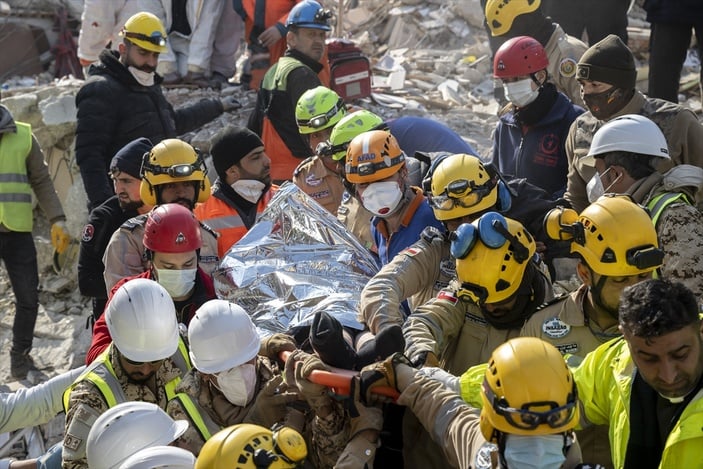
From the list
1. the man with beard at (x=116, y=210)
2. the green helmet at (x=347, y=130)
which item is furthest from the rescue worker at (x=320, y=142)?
the man with beard at (x=116, y=210)

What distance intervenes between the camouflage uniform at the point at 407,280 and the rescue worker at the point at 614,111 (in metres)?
1.12

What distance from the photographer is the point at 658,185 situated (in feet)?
16.3

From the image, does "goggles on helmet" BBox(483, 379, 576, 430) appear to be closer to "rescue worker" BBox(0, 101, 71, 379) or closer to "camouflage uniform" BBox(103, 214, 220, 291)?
"camouflage uniform" BBox(103, 214, 220, 291)

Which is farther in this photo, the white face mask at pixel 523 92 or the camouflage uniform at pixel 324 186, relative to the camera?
the camouflage uniform at pixel 324 186

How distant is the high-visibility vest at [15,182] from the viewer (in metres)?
8.12

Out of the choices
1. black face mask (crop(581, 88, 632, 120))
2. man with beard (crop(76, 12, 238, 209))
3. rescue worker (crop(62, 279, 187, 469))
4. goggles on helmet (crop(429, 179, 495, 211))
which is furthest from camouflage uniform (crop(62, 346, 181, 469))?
man with beard (crop(76, 12, 238, 209))

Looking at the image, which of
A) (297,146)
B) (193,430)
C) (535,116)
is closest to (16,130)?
(297,146)

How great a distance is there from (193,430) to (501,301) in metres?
1.42

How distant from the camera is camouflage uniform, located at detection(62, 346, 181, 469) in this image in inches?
165

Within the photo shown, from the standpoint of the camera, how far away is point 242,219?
6418mm

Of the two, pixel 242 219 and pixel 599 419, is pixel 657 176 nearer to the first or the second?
pixel 599 419

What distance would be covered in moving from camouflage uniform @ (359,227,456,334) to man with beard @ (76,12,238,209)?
327cm

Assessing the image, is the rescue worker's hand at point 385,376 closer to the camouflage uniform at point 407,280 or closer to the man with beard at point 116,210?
the camouflage uniform at point 407,280

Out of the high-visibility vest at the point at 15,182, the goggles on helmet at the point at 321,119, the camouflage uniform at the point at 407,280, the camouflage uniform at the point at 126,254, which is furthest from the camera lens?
the high-visibility vest at the point at 15,182
